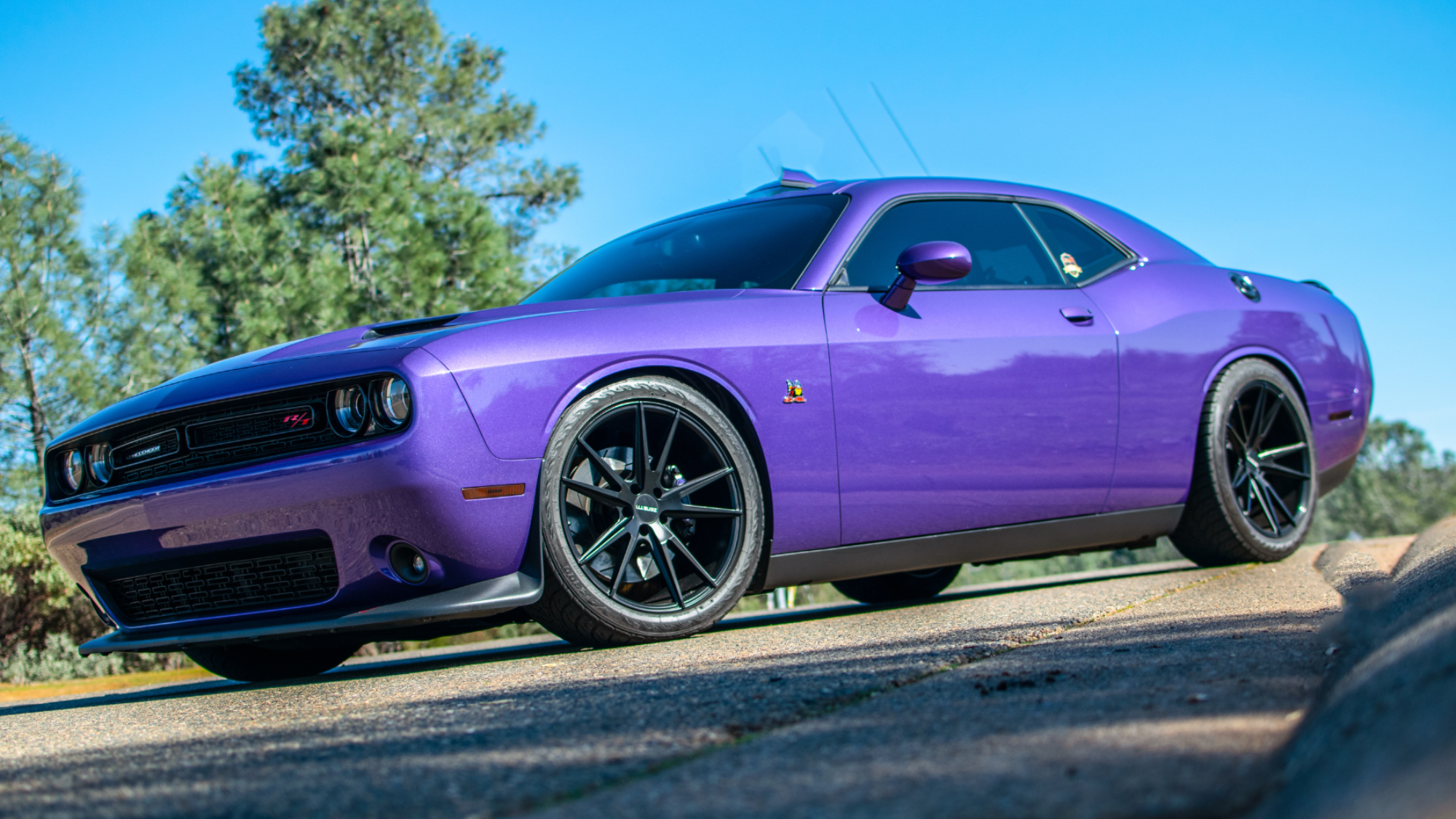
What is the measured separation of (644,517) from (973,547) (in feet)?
4.27

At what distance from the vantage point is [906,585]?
→ 595cm

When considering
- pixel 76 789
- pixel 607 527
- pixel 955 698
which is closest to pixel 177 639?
pixel 607 527

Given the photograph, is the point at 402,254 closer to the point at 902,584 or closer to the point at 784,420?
the point at 902,584

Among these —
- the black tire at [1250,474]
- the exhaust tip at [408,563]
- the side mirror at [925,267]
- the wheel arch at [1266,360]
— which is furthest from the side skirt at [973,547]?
the exhaust tip at [408,563]

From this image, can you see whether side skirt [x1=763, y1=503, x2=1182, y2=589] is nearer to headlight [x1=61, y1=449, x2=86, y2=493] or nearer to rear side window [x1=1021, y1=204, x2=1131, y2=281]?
rear side window [x1=1021, y1=204, x2=1131, y2=281]

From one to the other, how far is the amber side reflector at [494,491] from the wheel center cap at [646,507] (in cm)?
37

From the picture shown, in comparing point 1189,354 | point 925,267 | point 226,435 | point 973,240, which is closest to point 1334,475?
point 1189,354

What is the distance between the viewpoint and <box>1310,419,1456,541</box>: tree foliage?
6644 cm

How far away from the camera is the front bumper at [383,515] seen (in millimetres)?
2996

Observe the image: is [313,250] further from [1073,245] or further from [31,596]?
[1073,245]

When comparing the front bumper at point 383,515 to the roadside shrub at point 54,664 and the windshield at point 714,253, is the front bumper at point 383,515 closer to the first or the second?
the windshield at point 714,253

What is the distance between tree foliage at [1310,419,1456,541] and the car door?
67.0 meters

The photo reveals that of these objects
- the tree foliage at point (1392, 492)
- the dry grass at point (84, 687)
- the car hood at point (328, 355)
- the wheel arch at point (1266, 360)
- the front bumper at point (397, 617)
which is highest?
the car hood at point (328, 355)

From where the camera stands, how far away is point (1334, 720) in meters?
1.57
